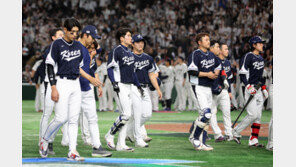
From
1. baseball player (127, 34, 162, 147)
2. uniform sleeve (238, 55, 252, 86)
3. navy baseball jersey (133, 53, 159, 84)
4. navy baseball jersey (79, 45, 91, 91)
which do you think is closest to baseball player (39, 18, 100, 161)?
navy baseball jersey (79, 45, 91, 91)

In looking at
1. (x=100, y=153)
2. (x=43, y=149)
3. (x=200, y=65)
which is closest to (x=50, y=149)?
(x=43, y=149)

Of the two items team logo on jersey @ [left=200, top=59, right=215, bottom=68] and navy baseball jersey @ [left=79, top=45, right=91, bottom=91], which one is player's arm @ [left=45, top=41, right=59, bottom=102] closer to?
navy baseball jersey @ [left=79, top=45, right=91, bottom=91]

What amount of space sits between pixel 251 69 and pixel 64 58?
444 cm

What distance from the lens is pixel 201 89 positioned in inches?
376

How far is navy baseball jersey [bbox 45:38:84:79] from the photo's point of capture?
7.56m

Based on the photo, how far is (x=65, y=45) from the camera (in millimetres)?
7672

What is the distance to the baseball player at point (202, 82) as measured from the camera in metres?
9.34

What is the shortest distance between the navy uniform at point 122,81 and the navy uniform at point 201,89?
1.18 m

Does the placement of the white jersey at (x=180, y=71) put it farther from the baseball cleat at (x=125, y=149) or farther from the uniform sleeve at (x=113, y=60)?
the baseball cleat at (x=125, y=149)

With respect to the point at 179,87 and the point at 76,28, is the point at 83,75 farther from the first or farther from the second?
the point at 179,87

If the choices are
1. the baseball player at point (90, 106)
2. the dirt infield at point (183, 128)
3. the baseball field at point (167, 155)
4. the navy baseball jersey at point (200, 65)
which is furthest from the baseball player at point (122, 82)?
the dirt infield at point (183, 128)

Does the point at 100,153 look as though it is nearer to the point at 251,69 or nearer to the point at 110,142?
the point at 110,142

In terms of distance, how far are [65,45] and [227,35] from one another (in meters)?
21.6

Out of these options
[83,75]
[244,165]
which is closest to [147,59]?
[83,75]
